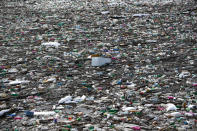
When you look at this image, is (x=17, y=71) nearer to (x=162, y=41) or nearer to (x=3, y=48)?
(x=3, y=48)

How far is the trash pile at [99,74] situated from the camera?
2658mm

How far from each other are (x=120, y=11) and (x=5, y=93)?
6911mm

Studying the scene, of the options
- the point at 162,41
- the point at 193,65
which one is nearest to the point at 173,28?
the point at 162,41

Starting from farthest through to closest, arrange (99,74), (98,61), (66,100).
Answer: (98,61) < (99,74) < (66,100)

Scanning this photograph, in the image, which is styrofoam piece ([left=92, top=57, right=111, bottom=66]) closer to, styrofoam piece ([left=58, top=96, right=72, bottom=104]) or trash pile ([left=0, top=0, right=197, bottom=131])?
trash pile ([left=0, top=0, right=197, bottom=131])

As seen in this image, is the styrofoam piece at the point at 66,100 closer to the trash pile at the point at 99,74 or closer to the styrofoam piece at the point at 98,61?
the trash pile at the point at 99,74

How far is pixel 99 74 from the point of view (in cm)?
402

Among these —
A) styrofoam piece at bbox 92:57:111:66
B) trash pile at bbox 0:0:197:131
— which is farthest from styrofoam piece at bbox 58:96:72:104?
styrofoam piece at bbox 92:57:111:66

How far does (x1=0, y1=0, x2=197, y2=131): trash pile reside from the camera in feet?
8.72

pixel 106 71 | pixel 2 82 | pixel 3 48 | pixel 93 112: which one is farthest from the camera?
pixel 3 48

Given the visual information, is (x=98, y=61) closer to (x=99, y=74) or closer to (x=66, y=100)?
(x=99, y=74)

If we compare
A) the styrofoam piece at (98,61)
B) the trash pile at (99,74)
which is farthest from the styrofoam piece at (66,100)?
the styrofoam piece at (98,61)

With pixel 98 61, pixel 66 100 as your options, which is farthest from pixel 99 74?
pixel 66 100

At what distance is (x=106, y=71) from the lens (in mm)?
4145
